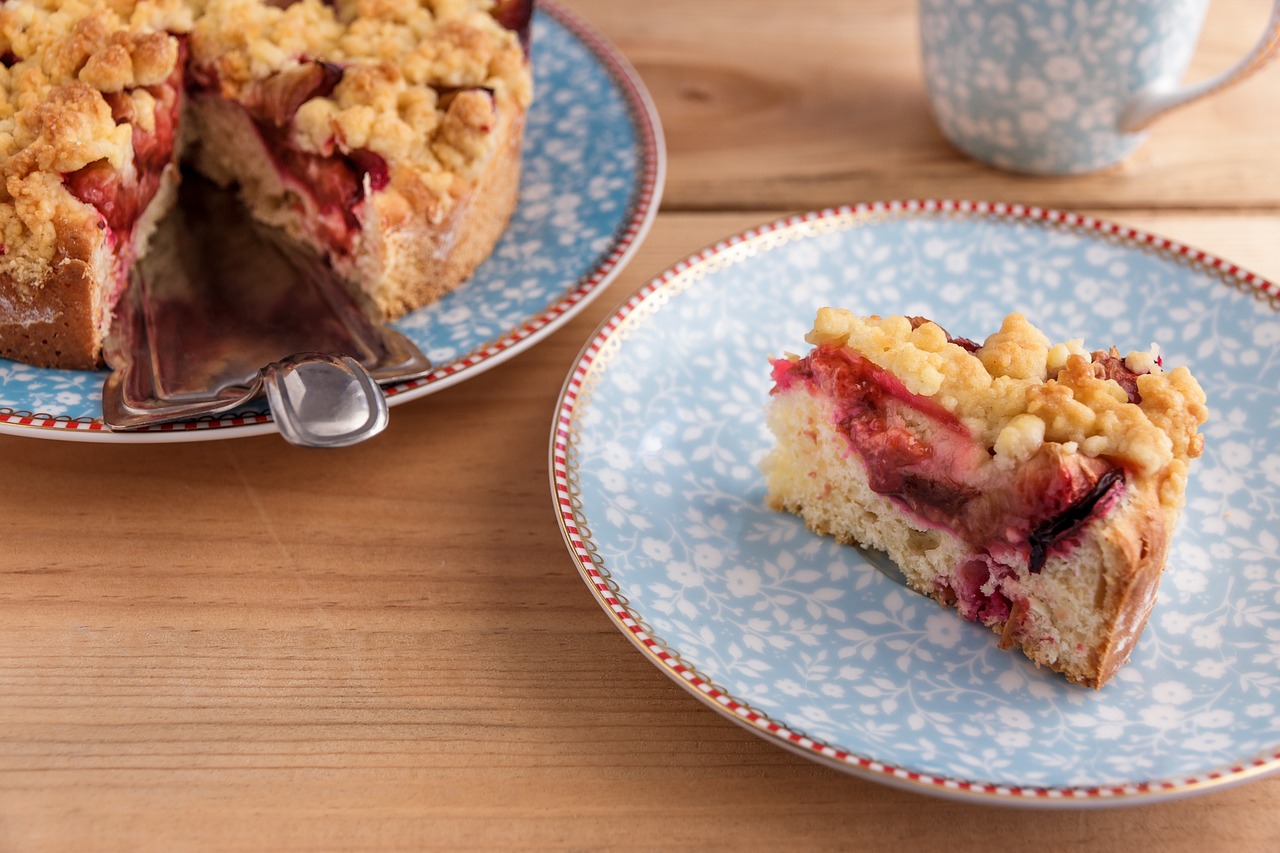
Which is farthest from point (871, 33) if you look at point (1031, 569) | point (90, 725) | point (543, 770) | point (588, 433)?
point (90, 725)

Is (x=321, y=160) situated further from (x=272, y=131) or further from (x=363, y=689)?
(x=363, y=689)

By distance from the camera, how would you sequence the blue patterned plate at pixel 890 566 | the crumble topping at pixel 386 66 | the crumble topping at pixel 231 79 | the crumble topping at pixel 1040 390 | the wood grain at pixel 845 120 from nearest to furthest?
the blue patterned plate at pixel 890 566 < the crumble topping at pixel 1040 390 < the crumble topping at pixel 231 79 < the crumble topping at pixel 386 66 < the wood grain at pixel 845 120

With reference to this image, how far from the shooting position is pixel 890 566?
202 cm

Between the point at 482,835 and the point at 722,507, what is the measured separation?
699 mm

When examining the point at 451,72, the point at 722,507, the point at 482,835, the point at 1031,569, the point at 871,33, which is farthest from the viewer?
the point at 871,33

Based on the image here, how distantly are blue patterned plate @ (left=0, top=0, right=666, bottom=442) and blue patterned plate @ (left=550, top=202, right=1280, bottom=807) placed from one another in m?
0.21

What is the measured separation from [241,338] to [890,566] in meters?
1.27

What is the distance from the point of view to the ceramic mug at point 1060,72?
269 cm

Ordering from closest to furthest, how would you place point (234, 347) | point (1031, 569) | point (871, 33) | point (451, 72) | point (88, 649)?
point (1031, 569)
point (88, 649)
point (234, 347)
point (451, 72)
point (871, 33)

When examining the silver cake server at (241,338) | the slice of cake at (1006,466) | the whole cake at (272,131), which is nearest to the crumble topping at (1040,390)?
the slice of cake at (1006,466)

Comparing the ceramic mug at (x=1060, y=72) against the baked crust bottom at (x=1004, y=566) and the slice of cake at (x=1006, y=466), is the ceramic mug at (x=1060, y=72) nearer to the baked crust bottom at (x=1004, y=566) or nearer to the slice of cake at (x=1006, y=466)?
the slice of cake at (x=1006, y=466)

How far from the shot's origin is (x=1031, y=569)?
70.6 inches

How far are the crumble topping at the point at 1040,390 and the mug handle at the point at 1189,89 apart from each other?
3.62 feet

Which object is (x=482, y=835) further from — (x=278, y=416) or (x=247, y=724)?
(x=278, y=416)
